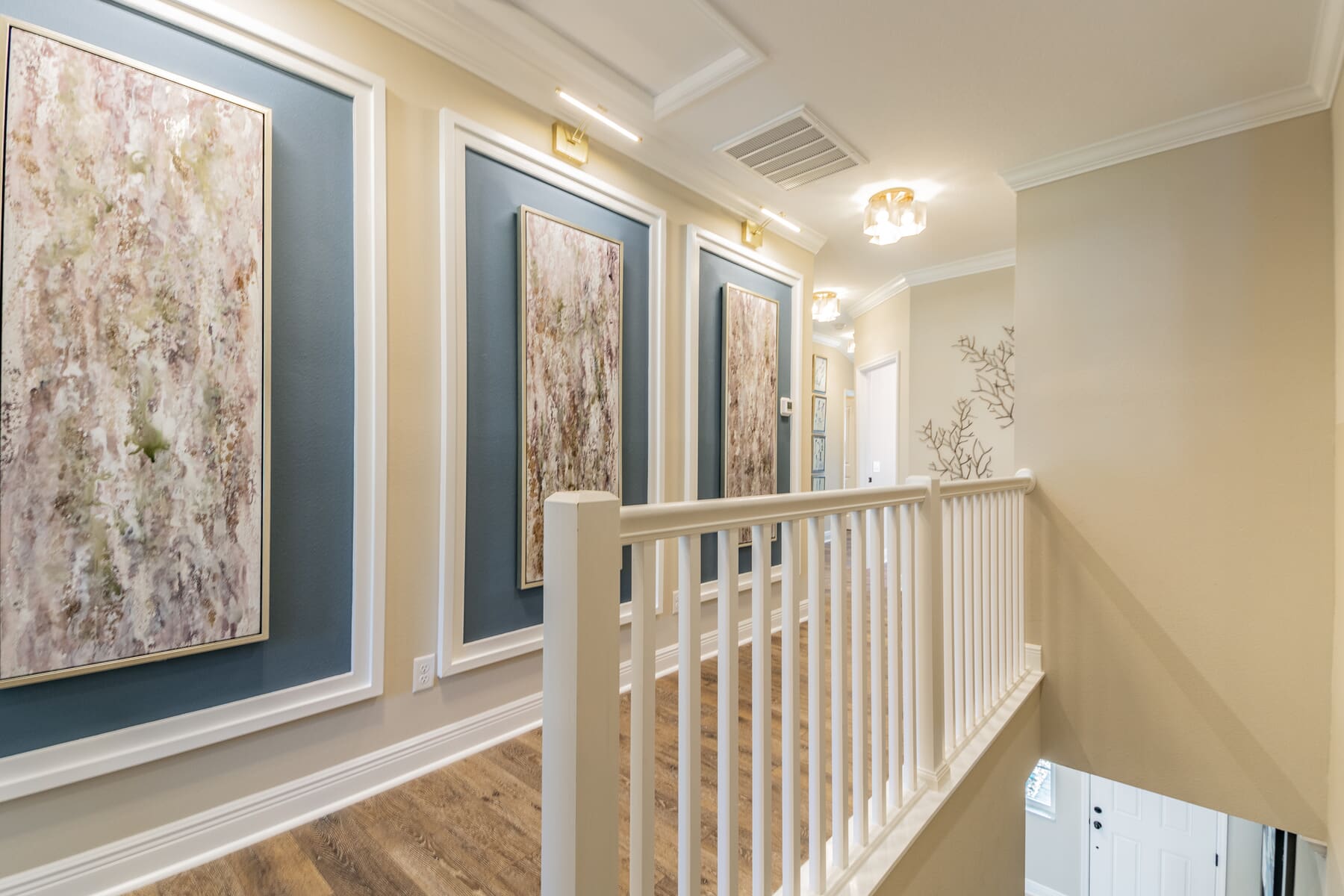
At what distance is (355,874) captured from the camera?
139 centimetres

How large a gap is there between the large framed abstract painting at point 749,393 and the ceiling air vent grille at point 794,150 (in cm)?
62

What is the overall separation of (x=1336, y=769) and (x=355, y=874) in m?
3.22

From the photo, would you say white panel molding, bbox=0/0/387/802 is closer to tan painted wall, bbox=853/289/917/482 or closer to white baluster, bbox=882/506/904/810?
white baluster, bbox=882/506/904/810

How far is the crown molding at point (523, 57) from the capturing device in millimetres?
1796

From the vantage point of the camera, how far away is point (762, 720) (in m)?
1.00

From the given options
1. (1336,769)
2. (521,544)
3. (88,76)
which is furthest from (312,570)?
(1336,769)

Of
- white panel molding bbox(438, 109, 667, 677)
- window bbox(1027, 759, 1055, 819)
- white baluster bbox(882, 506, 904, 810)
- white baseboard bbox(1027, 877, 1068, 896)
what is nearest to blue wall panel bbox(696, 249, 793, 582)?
white panel molding bbox(438, 109, 667, 677)

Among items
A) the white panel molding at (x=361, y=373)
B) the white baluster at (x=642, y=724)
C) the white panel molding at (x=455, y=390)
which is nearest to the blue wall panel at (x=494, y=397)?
the white panel molding at (x=455, y=390)

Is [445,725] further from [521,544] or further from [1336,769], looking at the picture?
[1336,769]

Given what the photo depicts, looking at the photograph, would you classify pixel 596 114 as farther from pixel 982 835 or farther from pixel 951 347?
pixel 951 347

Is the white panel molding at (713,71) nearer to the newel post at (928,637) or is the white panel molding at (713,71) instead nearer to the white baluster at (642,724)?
the newel post at (928,637)

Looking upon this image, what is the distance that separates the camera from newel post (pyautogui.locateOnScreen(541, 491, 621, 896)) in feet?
2.24

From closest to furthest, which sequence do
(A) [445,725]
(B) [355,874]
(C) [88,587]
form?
1. (C) [88,587]
2. (B) [355,874]
3. (A) [445,725]

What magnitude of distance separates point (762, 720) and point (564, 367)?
157 centimetres
